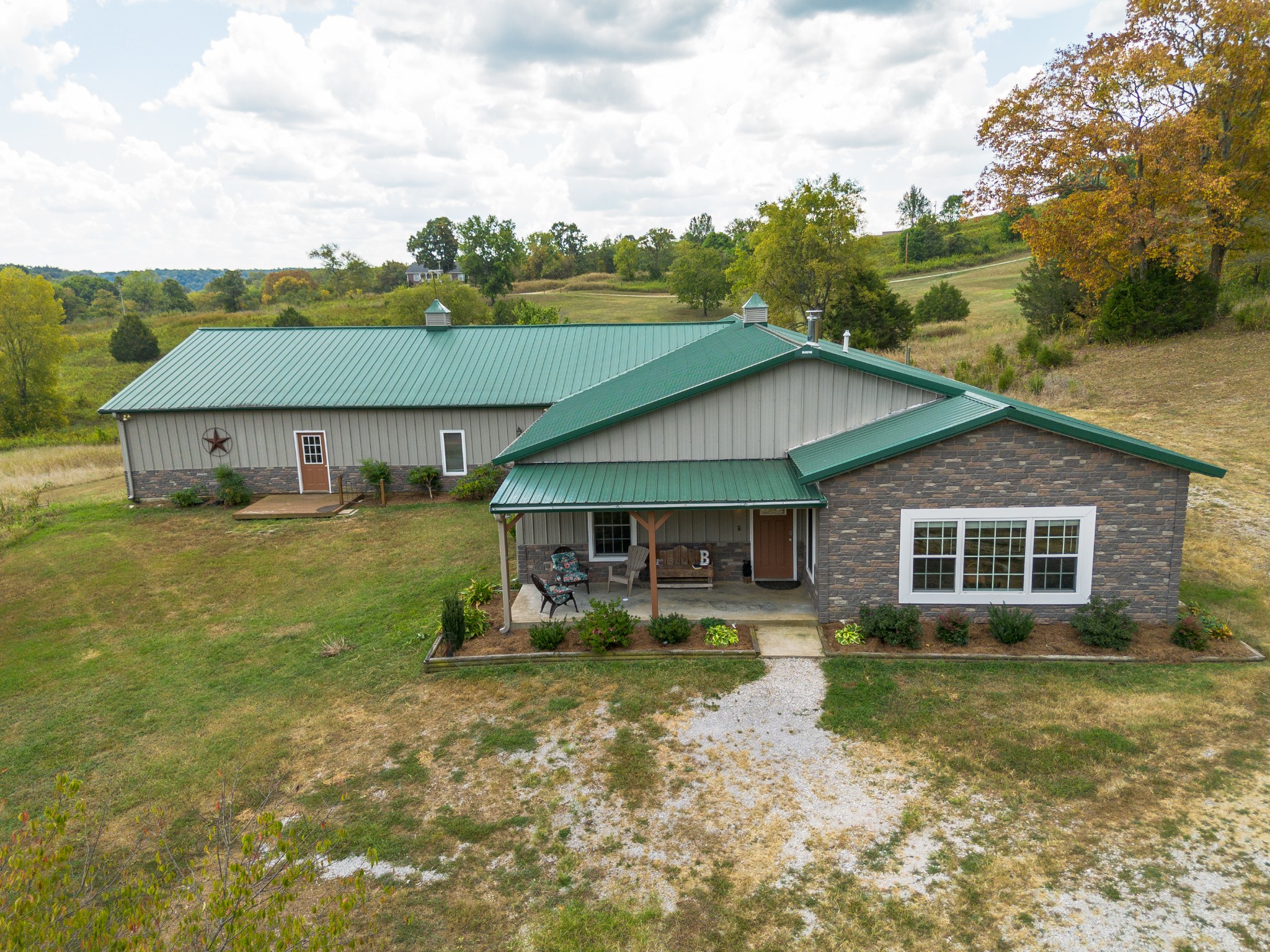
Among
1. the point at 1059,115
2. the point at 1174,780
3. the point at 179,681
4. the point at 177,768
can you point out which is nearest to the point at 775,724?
the point at 1174,780

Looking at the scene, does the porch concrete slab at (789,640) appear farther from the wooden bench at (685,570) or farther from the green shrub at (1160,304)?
the green shrub at (1160,304)

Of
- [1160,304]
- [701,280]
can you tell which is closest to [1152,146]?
[1160,304]

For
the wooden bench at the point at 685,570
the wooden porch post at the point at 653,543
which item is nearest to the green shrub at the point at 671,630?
the wooden porch post at the point at 653,543

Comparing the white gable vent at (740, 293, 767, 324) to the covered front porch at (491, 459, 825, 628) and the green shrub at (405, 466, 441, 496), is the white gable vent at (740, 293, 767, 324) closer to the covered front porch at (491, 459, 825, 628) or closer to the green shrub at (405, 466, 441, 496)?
the covered front porch at (491, 459, 825, 628)

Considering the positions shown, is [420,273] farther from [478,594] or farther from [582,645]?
[582,645]

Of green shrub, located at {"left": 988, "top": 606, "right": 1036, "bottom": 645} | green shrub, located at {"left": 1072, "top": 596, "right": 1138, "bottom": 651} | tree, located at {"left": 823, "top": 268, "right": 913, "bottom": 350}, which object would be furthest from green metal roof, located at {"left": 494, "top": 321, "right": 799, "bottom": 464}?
tree, located at {"left": 823, "top": 268, "right": 913, "bottom": 350}

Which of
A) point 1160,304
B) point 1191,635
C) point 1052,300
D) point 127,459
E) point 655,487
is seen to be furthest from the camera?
point 1052,300
